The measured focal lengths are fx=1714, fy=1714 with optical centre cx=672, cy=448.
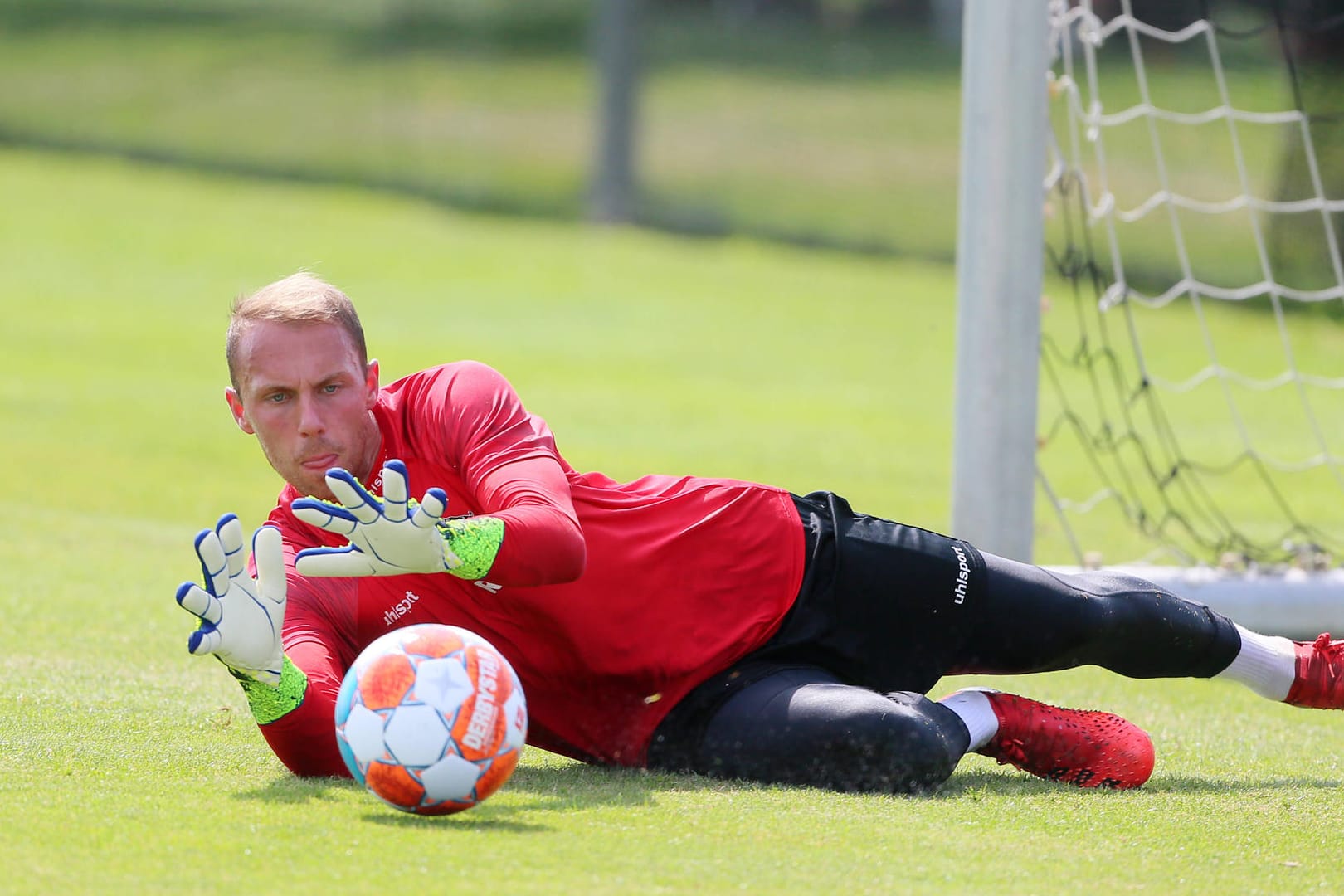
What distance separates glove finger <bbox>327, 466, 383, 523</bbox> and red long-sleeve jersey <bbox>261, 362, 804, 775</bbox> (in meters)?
0.55

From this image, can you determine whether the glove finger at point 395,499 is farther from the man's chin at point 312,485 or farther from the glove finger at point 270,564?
the man's chin at point 312,485

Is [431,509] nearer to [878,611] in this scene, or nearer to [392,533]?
[392,533]

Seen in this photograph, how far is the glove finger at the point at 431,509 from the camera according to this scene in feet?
12.3

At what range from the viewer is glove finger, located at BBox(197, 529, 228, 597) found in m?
3.86

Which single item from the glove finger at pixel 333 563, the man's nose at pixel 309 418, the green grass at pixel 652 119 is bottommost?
the glove finger at pixel 333 563

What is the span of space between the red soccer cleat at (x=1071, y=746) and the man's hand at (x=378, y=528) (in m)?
1.64

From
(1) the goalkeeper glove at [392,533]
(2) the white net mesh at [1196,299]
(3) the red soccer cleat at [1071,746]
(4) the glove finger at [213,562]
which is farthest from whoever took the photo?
(2) the white net mesh at [1196,299]

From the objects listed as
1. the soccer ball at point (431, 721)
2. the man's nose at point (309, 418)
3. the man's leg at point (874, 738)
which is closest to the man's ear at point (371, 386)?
the man's nose at point (309, 418)

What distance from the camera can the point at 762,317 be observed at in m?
17.4

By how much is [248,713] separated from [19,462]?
5.84m

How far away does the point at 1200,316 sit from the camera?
8477mm

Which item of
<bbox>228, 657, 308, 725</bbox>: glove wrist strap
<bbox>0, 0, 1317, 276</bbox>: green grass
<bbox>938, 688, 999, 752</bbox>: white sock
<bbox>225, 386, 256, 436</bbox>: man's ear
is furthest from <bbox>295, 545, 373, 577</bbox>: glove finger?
<bbox>0, 0, 1317, 276</bbox>: green grass

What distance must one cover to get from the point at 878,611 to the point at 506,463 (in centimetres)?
112

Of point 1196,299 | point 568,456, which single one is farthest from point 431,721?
point 568,456
